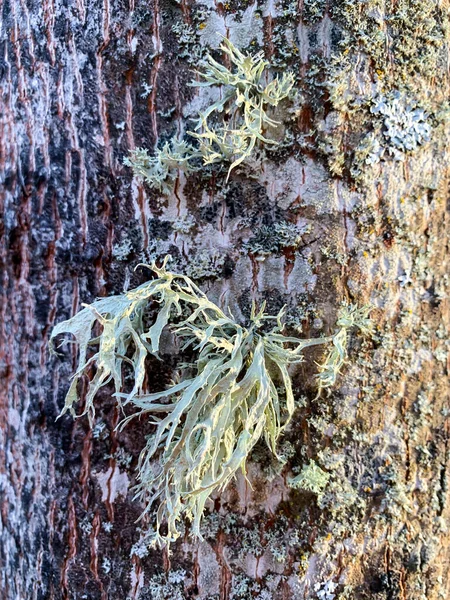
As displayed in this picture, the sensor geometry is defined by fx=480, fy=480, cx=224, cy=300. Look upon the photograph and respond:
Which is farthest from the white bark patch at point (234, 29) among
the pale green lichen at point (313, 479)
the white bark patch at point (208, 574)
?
the white bark patch at point (208, 574)

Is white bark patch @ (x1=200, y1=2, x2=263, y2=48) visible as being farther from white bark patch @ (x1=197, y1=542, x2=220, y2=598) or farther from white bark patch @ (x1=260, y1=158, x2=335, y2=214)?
white bark patch @ (x1=197, y1=542, x2=220, y2=598)

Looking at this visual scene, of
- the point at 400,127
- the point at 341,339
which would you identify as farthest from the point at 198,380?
the point at 400,127

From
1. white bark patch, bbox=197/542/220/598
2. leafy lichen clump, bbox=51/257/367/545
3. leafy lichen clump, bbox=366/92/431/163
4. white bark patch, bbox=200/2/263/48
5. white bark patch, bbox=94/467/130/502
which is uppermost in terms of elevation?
white bark patch, bbox=200/2/263/48

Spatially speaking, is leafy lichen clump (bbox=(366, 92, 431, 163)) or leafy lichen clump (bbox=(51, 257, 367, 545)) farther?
leafy lichen clump (bbox=(366, 92, 431, 163))

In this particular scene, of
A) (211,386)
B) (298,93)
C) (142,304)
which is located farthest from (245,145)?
(211,386)

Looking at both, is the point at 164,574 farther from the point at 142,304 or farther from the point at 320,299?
the point at 320,299

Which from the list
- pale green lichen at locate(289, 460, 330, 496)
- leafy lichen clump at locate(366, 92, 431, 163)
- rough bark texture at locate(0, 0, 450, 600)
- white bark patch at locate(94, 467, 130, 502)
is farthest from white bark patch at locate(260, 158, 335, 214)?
white bark patch at locate(94, 467, 130, 502)

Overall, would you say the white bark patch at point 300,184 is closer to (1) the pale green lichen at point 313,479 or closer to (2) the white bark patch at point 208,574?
(1) the pale green lichen at point 313,479

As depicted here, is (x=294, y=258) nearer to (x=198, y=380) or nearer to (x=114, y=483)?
(x=198, y=380)
